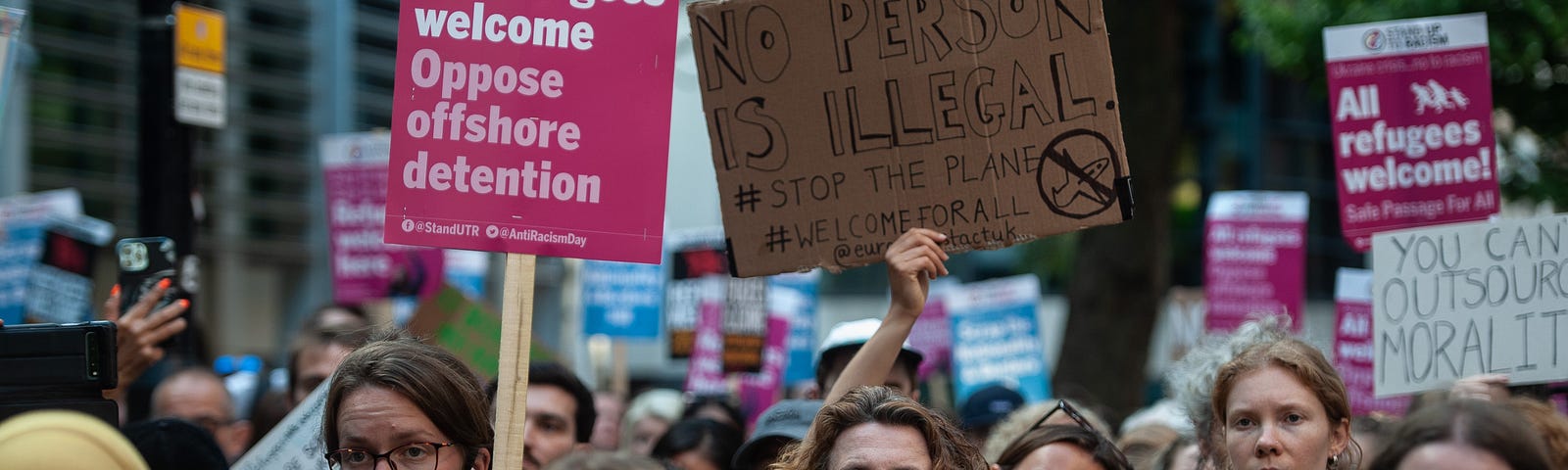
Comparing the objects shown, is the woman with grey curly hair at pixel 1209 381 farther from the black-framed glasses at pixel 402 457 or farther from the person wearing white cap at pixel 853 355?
the black-framed glasses at pixel 402 457

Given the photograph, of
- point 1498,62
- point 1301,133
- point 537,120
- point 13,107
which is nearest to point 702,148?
point 13,107

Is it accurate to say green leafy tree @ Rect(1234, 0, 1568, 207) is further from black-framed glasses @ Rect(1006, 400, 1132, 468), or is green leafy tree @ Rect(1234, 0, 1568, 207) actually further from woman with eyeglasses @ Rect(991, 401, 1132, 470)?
woman with eyeglasses @ Rect(991, 401, 1132, 470)

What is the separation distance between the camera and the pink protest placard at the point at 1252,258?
34.9ft

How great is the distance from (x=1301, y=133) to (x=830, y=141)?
96.5 ft

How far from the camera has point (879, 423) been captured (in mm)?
3727

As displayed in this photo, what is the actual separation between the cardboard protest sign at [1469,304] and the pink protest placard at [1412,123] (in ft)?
2.23

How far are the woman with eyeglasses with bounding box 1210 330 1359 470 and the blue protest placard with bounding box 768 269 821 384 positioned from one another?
856cm

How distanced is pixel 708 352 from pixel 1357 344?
521cm

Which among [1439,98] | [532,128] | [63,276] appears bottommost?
[63,276]

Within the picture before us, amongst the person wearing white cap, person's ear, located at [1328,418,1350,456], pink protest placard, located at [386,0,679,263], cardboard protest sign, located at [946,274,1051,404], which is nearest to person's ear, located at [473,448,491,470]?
pink protest placard, located at [386,0,679,263]

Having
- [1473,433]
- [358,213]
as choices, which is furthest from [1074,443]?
[358,213]

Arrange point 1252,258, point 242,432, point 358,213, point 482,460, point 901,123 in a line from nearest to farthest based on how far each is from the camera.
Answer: point 482,460 < point 901,123 < point 242,432 < point 358,213 < point 1252,258

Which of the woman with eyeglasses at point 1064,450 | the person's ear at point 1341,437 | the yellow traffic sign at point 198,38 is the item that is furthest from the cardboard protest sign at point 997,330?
the person's ear at point 1341,437

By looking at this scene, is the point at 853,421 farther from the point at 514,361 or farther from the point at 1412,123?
the point at 1412,123
